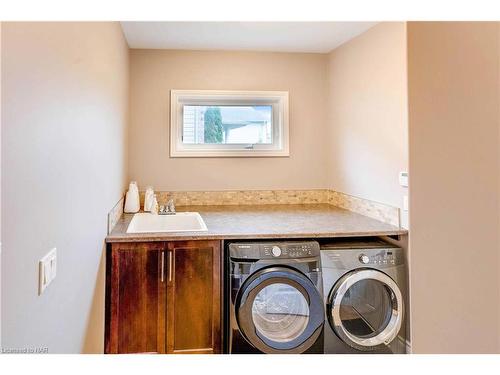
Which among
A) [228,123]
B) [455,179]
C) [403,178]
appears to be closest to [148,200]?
[228,123]

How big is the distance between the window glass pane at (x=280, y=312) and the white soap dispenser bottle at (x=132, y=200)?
1.38m

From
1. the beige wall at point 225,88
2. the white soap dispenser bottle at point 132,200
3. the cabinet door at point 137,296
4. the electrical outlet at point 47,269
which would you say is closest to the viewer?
the electrical outlet at point 47,269

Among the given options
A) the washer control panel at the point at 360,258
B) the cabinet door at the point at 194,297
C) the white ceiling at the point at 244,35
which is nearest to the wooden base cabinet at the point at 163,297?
the cabinet door at the point at 194,297

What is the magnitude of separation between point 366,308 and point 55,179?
1.98m

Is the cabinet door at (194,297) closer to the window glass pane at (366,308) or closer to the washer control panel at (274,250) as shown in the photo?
the washer control panel at (274,250)

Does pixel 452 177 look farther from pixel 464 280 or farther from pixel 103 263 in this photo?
pixel 103 263

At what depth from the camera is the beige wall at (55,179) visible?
2.36 feet

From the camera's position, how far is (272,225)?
2.13 metres

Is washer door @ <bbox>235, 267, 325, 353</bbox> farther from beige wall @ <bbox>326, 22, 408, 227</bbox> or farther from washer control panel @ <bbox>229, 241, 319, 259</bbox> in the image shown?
beige wall @ <bbox>326, 22, 408, 227</bbox>

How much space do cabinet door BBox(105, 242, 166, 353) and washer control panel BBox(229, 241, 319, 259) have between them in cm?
48

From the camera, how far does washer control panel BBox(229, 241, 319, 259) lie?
6.10 ft

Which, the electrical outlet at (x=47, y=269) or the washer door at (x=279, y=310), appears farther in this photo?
the washer door at (x=279, y=310)

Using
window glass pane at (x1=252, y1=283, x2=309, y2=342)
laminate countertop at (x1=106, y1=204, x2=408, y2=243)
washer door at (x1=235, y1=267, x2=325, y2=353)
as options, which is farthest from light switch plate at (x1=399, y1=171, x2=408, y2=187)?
window glass pane at (x1=252, y1=283, x2=309, y2=342)
